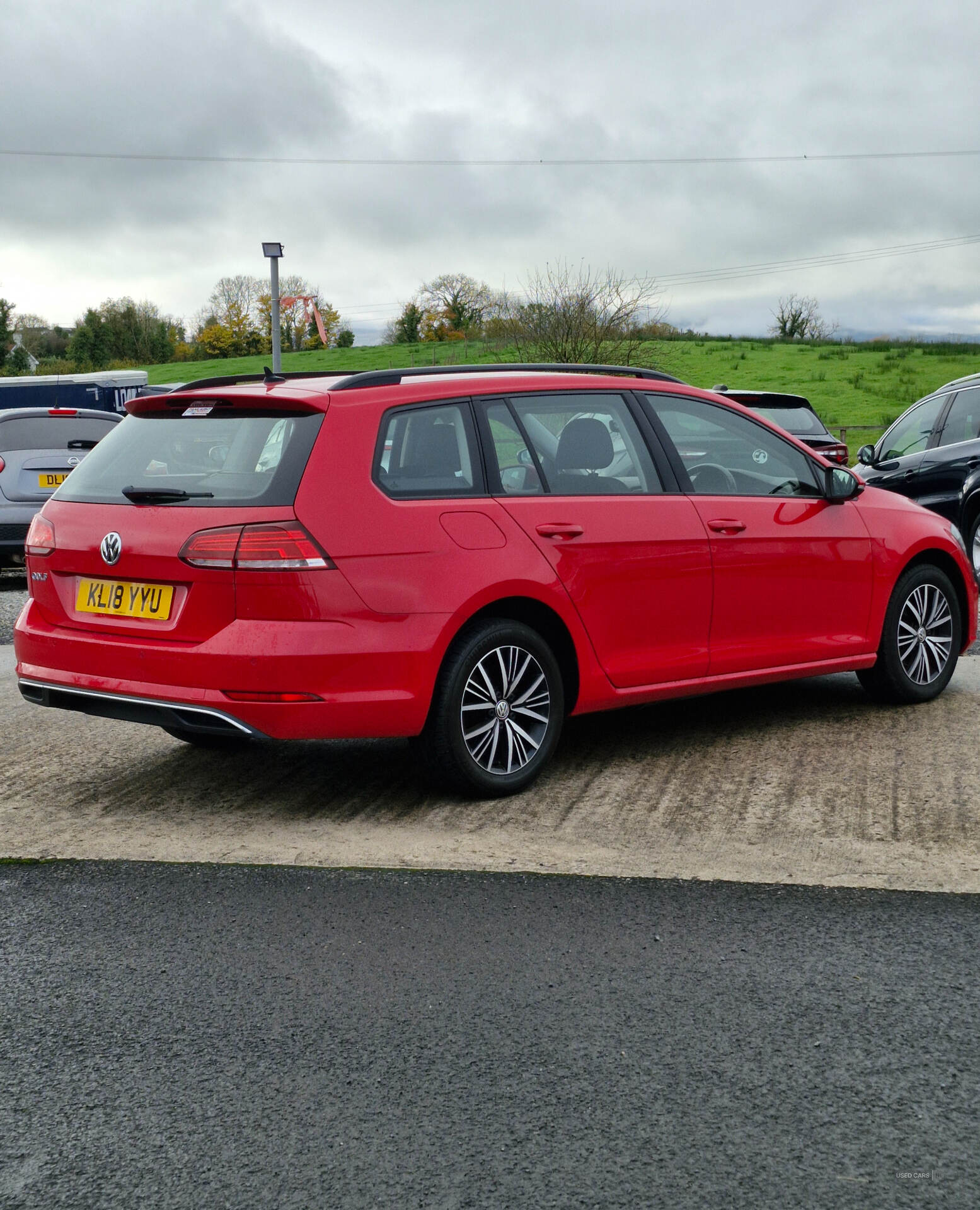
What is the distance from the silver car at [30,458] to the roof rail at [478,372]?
844 cm

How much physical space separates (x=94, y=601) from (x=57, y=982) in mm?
1884

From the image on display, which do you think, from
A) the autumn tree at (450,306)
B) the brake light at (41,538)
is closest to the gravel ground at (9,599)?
the brake light at (41,538)

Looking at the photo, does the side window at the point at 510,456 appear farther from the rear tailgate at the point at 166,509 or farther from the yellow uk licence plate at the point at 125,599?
the yellow uk licence plate at the point at 125,599

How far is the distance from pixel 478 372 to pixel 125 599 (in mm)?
1738

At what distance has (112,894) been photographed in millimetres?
4137

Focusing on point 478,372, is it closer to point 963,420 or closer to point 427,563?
point 427,563

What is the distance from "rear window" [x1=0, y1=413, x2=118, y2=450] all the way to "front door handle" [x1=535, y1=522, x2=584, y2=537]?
9198 mm

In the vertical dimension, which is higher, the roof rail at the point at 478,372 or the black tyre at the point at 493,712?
the roof rail at the point at 478,372

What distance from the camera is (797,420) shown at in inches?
615

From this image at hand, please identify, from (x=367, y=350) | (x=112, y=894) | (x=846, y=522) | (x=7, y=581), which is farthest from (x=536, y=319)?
(x=367, y=350)

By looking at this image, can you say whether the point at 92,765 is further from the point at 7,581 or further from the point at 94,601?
the point at 7,581

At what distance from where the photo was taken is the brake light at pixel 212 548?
4.64 meters

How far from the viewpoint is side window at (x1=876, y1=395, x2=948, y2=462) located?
12.4 metres

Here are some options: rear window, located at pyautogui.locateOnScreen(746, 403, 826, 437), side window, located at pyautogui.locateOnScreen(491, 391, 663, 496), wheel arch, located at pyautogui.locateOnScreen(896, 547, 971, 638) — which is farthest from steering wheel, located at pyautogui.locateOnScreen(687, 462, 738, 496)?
rear window, located at pyautogui.locateOnScreen(746, 403, 826, 437)
